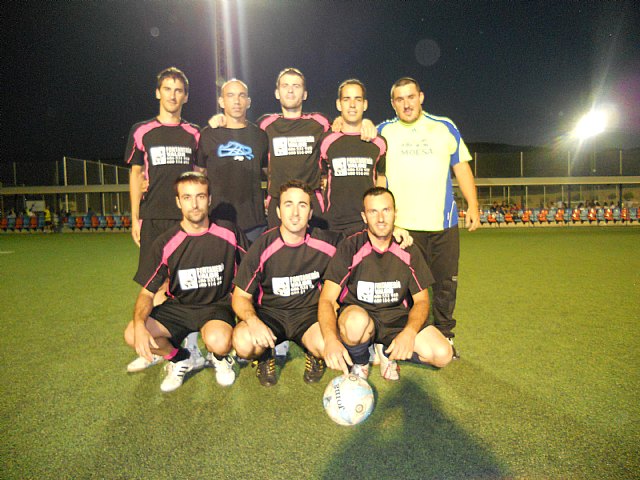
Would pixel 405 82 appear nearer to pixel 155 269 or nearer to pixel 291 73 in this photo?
pixel 291 73

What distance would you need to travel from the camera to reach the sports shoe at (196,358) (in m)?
3.44

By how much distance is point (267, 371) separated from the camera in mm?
3127

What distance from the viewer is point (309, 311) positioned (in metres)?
3.29

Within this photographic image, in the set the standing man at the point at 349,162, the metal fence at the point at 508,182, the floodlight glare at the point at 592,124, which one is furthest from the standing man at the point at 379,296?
the floodlight glare at the point at 592,124

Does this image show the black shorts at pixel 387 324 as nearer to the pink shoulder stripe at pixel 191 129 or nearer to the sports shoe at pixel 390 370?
the sports shoe at pixel 390 370

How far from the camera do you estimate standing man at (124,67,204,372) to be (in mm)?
3709

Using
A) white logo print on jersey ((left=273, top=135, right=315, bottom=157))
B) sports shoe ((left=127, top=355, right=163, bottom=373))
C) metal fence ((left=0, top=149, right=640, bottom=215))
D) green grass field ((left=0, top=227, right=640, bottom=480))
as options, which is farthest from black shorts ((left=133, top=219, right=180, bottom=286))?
metal fence ((left=0, top=149, right=640, bottom=215))

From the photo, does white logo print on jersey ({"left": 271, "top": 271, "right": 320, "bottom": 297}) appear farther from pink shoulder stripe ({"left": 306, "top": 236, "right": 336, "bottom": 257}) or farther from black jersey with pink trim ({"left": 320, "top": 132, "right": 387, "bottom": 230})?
black jersey with pink trim ({"left": 320, "top": 132, "right": 387, "bottom": 230})

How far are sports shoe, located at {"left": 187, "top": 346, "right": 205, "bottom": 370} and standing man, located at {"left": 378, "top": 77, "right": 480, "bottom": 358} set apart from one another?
2044 millimetres

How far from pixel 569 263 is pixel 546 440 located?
8.10 meters

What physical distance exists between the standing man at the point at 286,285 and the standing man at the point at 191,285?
246mm

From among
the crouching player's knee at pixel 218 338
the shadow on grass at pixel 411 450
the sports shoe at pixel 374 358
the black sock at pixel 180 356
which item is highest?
the crouching player's knee at pixel 218 338

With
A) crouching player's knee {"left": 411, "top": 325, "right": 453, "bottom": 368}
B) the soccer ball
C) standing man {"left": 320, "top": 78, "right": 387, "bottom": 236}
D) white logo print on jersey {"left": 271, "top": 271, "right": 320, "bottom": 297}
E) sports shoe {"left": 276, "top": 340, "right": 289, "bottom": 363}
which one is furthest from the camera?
sports shoe {"left": 276, "top": 340, "right": 289, "bottom": 363}

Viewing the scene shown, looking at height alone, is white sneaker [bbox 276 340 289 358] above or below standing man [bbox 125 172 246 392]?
below
